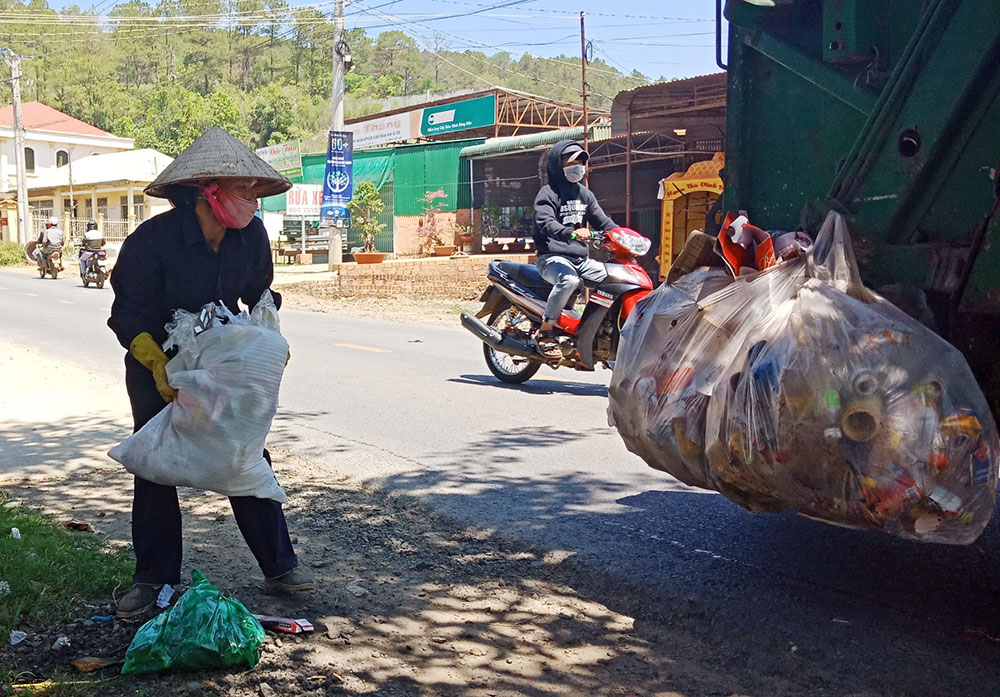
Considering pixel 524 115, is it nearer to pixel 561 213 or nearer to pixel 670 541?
pixel 561 213

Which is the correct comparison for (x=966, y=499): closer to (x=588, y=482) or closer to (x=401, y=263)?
(x=588, y=482)

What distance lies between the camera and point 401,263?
1977 centimetres

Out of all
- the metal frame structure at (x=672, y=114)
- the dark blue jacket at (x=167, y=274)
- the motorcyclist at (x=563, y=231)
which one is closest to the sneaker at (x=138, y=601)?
the dark blue jacket at (x=167, y=274)

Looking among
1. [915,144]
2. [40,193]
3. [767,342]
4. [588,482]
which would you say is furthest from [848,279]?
[40,193]

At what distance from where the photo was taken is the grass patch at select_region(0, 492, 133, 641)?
11.7 feet

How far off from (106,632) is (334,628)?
79 cm

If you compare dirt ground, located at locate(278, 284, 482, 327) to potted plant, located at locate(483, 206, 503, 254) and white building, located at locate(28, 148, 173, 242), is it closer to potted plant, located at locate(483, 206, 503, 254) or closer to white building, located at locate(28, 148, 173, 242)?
potted plant, located at locate(483, 206, 503, 254)

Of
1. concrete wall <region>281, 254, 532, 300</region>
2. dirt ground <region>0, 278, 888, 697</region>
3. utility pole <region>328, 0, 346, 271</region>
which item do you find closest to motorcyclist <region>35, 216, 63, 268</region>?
utility pole <region>328, 0, 346, 271</region>

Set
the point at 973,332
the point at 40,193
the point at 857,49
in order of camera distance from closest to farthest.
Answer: the point at 973,332, the point at 857,49, the point at 40,193

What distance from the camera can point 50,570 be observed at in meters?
3.90

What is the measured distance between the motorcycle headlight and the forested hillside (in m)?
53.4

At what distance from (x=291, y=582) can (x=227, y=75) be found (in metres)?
103

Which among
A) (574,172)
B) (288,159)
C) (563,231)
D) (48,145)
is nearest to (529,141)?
(288,159)

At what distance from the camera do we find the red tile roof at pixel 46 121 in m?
66.1
